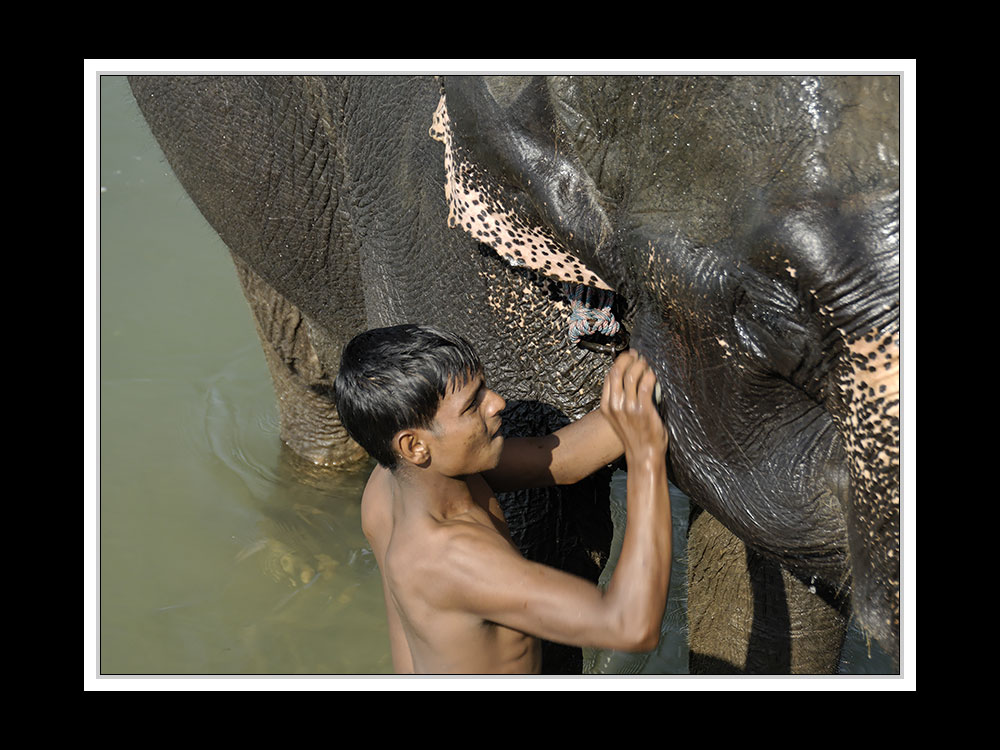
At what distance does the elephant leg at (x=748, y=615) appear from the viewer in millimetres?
2531

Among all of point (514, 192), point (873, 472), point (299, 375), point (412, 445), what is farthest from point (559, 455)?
point (299, 375)

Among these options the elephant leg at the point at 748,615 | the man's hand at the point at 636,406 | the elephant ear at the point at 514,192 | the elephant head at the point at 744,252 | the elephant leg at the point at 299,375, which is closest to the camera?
the elephant head at the point at 744,252

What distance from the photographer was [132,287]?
16.9 ft

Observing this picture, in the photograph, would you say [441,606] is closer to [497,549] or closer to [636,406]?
[497,549]

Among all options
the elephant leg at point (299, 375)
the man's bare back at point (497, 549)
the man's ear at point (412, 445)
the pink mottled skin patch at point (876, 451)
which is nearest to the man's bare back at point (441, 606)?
the man's bare back at point (497, 549)

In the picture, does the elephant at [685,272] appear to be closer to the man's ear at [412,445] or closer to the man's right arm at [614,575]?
the man's right arm at [614,575]

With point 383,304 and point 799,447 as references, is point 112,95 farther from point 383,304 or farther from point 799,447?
point 799,447

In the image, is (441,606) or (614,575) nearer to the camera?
(614,575)

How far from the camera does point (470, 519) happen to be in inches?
71.4

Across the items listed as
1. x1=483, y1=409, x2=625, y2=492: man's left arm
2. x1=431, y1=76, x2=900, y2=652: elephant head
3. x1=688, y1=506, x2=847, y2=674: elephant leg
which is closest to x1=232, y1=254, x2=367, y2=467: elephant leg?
x1=688, y1=506, x2=847, y2=674: elephant leg

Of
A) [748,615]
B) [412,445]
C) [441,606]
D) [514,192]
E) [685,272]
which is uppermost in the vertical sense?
[514,192]

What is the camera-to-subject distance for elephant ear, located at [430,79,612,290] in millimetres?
1521

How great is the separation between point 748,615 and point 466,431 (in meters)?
1.22
